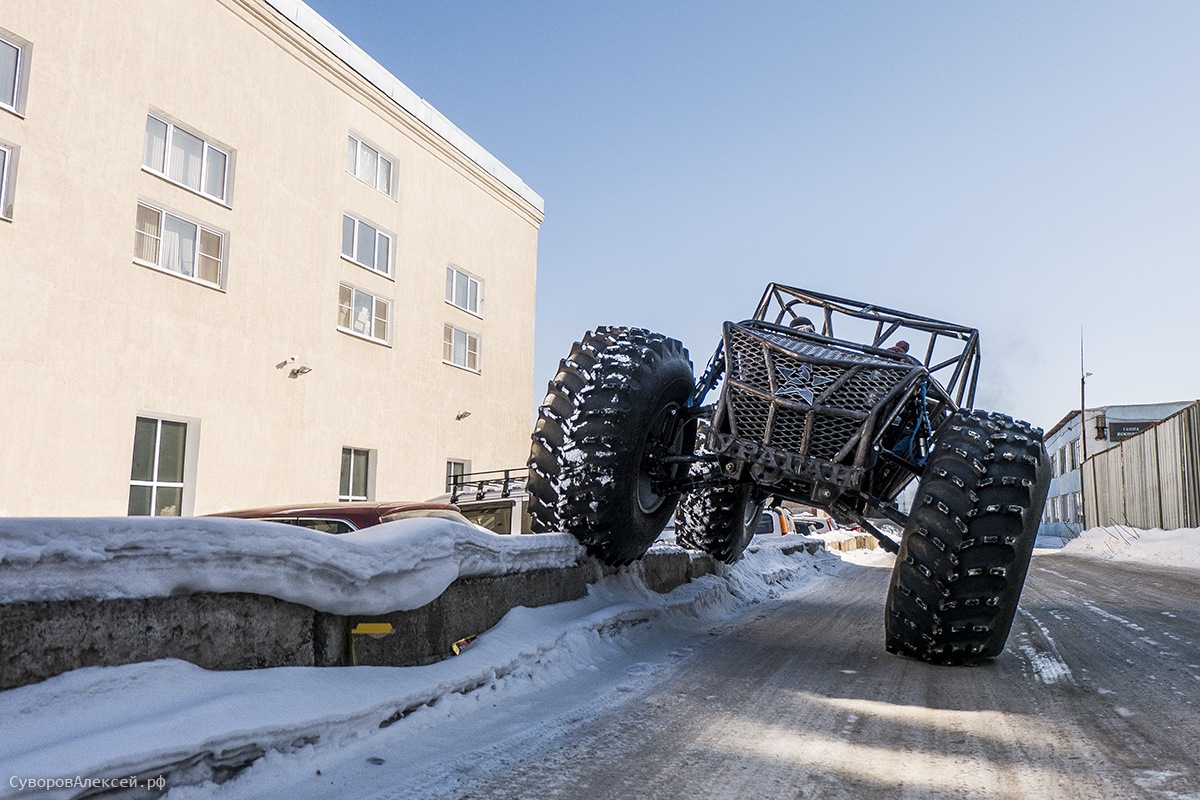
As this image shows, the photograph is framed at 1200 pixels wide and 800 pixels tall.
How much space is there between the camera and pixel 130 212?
44.2 ft

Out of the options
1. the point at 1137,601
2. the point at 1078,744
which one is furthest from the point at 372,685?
the point at 1137,601

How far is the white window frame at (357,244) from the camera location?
18.5 meters

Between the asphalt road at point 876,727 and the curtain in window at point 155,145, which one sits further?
the curtain in window at point 155,145

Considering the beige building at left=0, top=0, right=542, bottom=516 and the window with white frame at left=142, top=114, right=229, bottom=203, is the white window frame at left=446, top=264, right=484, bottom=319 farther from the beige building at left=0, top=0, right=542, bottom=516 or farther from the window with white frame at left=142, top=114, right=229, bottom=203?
the window with white frame at left=142, top=114, right=229, bottom=203

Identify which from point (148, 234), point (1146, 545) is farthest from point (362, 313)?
point (1146, 545)

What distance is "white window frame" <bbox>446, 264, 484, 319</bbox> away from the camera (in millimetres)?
22328

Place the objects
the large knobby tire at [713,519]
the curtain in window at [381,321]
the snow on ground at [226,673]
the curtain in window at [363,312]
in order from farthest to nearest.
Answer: the curtain in window at [381,321]
the curtain in window at [363,312]
the large knobby tire at [713,519]
the snow on ground at [226,673]

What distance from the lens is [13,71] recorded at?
12.1 meters

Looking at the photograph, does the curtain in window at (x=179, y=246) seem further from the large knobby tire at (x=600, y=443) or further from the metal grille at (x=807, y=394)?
the metal grille at (x=807, y=394)

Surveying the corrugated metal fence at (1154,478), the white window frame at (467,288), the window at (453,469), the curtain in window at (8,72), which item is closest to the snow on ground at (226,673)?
the curtain in window at (8,72)

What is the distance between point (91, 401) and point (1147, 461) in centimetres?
2873

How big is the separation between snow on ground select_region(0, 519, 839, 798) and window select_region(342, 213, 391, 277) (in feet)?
51.1

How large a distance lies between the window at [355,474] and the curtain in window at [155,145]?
21.6ft

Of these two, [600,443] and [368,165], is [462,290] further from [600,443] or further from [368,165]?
[600,443]
